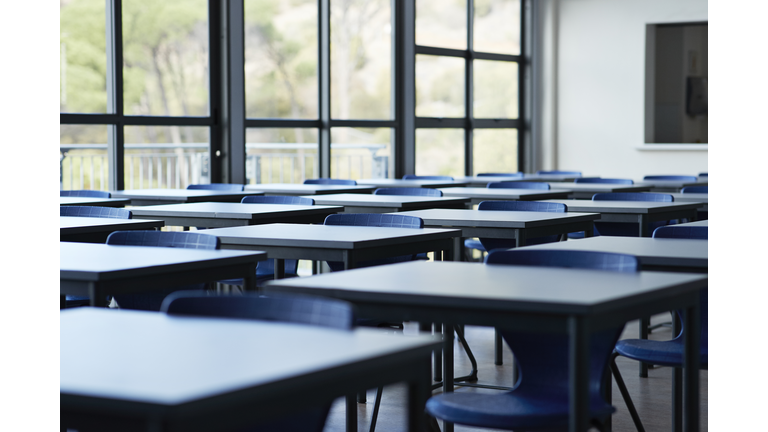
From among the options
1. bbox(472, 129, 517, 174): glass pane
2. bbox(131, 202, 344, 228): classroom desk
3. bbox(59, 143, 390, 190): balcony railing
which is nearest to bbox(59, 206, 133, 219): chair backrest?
bbox(131, 202, 344, 228): classroom desk

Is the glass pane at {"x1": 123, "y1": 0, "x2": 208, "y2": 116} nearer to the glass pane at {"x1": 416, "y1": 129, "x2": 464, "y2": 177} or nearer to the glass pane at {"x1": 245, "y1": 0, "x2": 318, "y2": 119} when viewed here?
the glass pane at {"x1": 245, "y1": 0, "x2": 318, "y2": 119}

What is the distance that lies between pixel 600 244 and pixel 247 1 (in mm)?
5080

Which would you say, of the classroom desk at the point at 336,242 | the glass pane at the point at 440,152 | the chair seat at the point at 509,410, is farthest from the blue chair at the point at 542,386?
the glass pane at the point at 440,152

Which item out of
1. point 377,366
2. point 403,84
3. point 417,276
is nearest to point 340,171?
point 403,84

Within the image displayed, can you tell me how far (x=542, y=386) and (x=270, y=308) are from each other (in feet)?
3.11

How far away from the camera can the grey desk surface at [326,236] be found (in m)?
3.33

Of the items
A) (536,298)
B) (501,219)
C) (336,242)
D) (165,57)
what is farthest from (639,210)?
(165,57)

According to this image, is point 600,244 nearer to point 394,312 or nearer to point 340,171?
point 394,312

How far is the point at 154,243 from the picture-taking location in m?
3.36

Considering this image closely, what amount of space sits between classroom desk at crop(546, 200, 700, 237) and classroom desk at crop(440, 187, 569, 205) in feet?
3.29

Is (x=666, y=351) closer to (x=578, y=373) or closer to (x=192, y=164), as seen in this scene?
(x=578, y=373)

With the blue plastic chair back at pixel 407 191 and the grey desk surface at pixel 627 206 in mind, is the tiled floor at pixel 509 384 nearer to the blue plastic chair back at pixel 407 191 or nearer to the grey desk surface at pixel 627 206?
the grey desk surface at pixel 627 206

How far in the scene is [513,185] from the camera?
7277 millimetres

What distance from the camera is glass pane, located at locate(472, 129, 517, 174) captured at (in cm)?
1064
